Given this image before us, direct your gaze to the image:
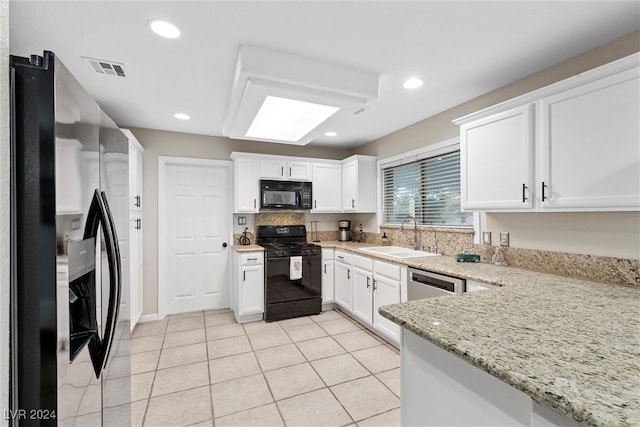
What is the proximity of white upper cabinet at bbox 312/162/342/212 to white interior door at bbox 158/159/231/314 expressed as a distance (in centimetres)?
129

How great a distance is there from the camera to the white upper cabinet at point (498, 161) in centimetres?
207

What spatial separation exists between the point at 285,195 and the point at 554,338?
3.55m

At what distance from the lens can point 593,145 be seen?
1733 mm

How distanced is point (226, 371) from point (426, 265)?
6.42 feet

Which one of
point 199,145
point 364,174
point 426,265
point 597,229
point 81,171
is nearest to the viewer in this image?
point 81,171

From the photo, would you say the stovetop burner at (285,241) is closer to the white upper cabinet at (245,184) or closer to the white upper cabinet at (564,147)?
the white upper cabinet at (245,184)

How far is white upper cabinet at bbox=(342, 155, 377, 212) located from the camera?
14.1ft

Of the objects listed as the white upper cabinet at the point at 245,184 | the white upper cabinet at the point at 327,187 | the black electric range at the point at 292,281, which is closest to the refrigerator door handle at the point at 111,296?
the black electric range at the point at 292,281

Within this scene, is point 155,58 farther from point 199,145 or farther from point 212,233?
point 212,233

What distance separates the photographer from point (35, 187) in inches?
28.0

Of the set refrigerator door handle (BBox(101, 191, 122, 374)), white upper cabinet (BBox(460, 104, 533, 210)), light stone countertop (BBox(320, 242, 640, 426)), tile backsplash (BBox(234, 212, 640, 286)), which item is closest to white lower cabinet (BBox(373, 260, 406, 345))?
tile backsplash (BBox(234, 212, 640, 286))

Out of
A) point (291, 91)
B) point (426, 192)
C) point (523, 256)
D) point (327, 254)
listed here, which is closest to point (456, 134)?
point (426, 192)

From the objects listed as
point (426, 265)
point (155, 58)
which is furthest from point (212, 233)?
point (426, 265)

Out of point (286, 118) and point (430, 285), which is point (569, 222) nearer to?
point (430, 285)
